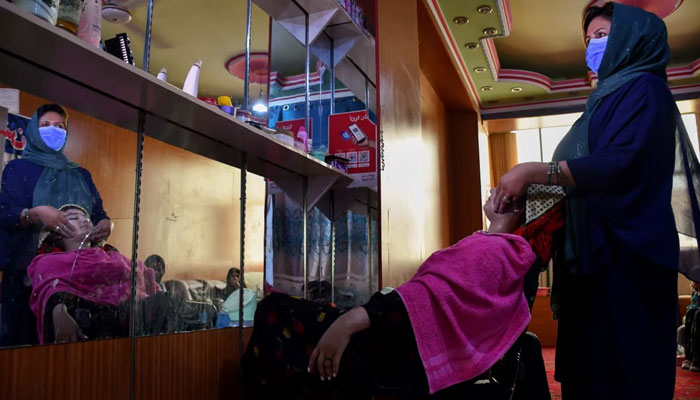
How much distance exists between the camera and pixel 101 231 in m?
1.40

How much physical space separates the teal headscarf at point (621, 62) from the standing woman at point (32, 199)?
1.14 m

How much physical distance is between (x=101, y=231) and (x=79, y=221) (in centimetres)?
7

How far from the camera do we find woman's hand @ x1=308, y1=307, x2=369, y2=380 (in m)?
1.12

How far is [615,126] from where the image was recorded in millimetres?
1248

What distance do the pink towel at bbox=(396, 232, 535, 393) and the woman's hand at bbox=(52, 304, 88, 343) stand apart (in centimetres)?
77

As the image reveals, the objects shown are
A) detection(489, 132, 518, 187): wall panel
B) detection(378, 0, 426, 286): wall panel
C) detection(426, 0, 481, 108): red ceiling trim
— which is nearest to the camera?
detection(378, 0, 426, 286): wall panel

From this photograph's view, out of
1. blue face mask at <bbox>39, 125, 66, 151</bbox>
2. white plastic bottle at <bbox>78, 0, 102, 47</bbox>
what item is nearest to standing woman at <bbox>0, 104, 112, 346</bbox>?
blue face mask at <bbox>39, 125, 66, 151</bbox>

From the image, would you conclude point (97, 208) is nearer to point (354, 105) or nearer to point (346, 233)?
point (346, 233)

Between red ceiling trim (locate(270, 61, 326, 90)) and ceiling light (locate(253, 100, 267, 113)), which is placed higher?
red ceiling trim (locate(270, 61, 326, 90))

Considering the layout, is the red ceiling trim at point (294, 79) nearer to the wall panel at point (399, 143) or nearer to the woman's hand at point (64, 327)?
the wall panel at point (399, 143)

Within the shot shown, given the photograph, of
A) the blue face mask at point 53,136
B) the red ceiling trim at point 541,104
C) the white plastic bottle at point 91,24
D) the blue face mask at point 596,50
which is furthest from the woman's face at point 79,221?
the red ceiling trim at point 541,104

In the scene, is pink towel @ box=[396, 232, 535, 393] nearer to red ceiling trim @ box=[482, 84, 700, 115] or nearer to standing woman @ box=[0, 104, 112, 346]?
standing woman @ box=[0, 104, 112, 346]

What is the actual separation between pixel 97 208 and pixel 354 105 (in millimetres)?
1643

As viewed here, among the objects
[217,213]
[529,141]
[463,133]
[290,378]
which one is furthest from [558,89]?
[290,378]
